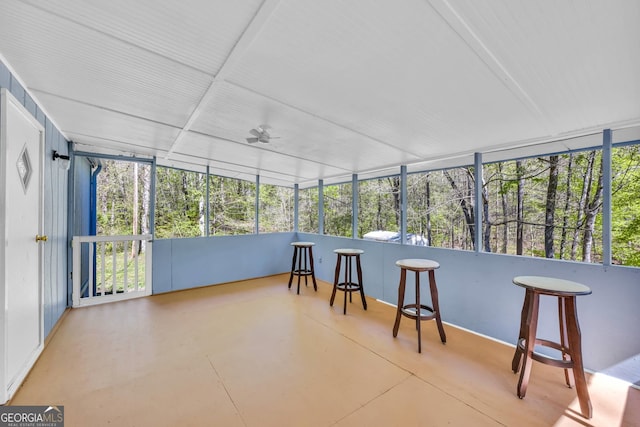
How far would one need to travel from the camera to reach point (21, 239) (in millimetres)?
1976

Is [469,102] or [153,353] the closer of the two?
[469,102]

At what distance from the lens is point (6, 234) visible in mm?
1718

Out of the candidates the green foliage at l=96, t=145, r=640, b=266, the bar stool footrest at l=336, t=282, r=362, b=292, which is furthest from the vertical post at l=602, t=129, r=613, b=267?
the bar stool footrest at l=336, t=282, r=362, b=292

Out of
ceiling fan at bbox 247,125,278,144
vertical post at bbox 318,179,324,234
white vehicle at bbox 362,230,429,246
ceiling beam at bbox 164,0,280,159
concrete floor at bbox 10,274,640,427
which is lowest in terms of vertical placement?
concrete floor at bbox 10,274,640,427

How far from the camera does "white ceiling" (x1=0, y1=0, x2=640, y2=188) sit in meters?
1.23

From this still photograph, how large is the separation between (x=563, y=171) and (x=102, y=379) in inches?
350

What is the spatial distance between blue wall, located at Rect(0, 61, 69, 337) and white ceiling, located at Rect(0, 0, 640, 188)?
0.26m

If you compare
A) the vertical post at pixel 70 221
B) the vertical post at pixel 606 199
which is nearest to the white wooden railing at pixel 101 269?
the vertical post at pixel 70 221

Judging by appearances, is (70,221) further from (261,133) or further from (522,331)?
(522,331)

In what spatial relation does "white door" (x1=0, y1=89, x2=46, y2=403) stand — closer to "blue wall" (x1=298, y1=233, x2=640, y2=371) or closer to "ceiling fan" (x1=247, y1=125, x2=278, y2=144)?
"ceiling fan" (x1=247, y1=125, x2=278, y2=144)

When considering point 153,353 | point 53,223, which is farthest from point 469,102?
point 53,223

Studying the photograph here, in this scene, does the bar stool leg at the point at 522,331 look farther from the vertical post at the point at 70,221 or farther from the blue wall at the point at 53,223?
the vertical post at the point at 70,221

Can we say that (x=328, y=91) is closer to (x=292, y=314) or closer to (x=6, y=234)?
(x=6, y=234)

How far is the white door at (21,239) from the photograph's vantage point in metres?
1.74
